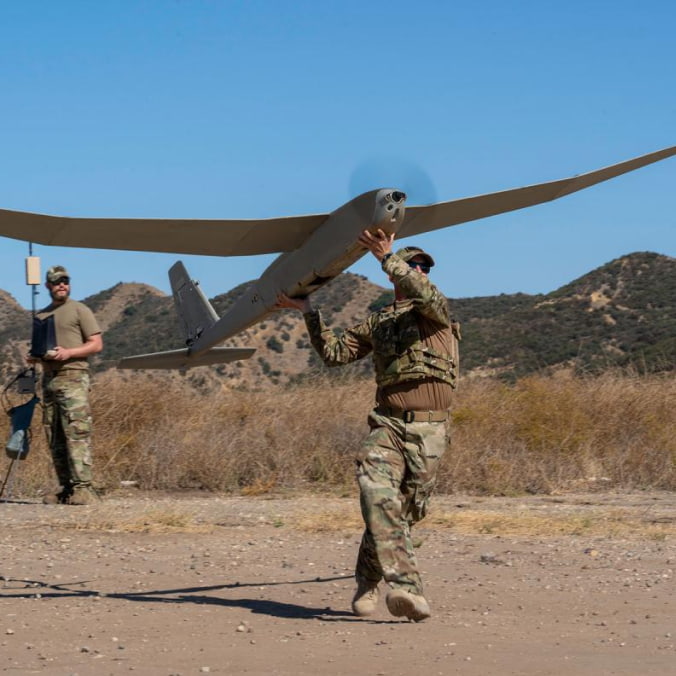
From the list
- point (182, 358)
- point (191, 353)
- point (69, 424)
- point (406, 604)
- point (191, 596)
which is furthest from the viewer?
point (182, 358)

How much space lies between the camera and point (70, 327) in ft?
36.4

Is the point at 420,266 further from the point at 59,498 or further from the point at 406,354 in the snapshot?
the point at 59,498

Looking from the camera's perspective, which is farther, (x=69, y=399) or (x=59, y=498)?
(x=59, y=498)

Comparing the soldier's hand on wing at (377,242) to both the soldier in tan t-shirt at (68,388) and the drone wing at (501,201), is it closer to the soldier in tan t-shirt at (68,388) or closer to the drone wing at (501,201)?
the drone wing at (501,201)

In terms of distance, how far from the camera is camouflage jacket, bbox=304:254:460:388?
636 centimetres

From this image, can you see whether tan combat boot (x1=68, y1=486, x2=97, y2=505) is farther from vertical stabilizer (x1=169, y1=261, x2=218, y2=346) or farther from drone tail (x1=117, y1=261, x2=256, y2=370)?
vertical stabilizer (x1=169, y1=261, x2=218, y2=346)

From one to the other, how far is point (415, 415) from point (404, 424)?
8cm

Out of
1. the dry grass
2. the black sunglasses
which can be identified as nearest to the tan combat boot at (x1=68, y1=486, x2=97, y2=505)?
the dry grass

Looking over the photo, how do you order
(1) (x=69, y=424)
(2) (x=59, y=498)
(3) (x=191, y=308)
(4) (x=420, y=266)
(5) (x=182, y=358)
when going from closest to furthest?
1. (4) (x=420, y=266)
2. (1) (x=69, y=424)
3. (2) (x=59, y=498)
4. (5) (x=182, y=358)
5. (3) (x=191, y=308)

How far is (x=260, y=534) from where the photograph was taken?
9.43 m

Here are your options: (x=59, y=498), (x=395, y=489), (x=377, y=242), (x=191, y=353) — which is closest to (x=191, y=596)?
(x=395, y=489)

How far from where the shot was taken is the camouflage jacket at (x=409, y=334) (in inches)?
250

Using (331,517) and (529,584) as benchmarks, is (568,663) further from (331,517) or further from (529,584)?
(331,517)

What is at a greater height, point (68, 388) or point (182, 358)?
point (182, 358)
